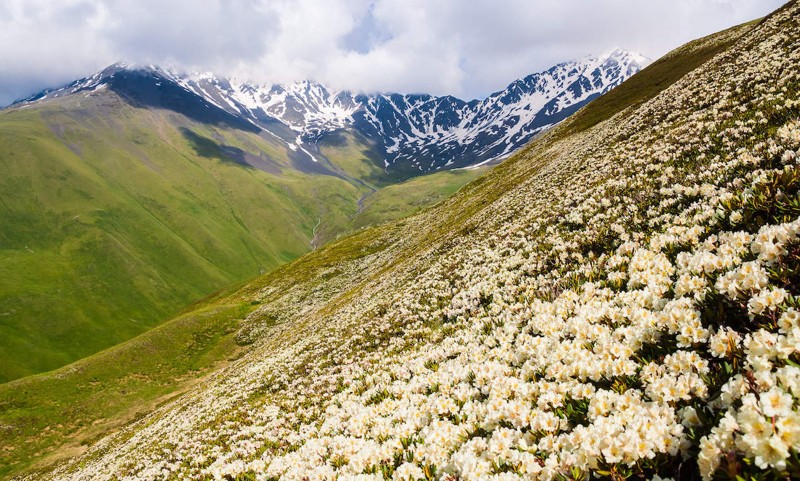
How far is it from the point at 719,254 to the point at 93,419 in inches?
2547

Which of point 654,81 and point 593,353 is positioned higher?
point 654,81

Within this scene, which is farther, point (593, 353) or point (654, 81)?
point (654, 81)

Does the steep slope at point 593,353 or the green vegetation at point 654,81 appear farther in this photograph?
the green vegetation at point 654,81

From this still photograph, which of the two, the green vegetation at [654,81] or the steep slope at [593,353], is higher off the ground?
the green vegetation at [654,81]

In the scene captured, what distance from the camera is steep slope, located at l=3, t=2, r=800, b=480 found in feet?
14.9

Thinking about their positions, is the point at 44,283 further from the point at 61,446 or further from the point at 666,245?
the point at 666,245

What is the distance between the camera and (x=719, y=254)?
7289mm

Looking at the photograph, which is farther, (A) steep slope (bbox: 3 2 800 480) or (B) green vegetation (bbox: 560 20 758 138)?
(B) green vegetation (bbox: 560 20 758 138)

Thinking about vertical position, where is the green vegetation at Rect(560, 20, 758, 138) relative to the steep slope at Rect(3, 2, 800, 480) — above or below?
above

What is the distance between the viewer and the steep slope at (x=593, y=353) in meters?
4.55

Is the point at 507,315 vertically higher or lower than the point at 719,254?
lower

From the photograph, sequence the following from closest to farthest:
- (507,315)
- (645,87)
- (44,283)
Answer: (507,315), (645,87), (44,283)

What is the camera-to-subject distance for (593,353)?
6891mm

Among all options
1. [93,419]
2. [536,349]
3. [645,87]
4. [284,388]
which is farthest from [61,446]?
[645,87]
